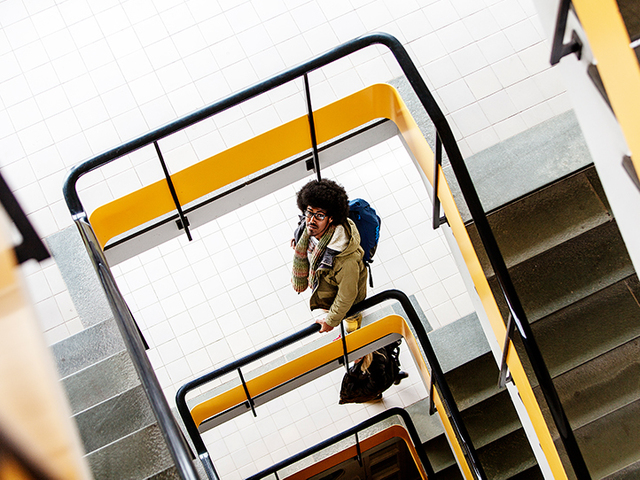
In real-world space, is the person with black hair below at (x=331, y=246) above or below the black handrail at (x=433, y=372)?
above

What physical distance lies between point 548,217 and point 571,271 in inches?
13.4

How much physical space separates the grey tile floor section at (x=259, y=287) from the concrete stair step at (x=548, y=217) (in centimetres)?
225


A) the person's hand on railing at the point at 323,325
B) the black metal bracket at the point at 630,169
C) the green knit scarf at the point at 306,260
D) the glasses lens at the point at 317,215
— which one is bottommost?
the person's hand on railing at the point at 323,325

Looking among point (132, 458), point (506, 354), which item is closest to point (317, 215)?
point (506, 354)

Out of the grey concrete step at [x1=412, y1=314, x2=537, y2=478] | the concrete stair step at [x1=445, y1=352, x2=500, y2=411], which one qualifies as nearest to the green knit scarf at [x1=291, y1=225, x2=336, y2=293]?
the grey concrete step at [x1=412, y1=314, x2=537, y2=478]

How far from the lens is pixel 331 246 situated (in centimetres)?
308

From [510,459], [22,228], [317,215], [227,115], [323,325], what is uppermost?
[227,115]

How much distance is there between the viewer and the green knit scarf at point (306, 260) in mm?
3084

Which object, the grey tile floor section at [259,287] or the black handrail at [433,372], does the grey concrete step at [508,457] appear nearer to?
the black handrail at [433,372]

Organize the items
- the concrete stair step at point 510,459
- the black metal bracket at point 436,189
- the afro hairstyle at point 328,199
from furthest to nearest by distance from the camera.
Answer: the concrete stair step at point 510,459 < the afro hairstyle at point 328,199 < the black metal bracket at point 436,189

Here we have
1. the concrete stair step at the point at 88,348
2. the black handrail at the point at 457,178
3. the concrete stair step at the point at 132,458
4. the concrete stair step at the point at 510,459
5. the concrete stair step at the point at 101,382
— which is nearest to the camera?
the concrete stair step at the point at 132,458

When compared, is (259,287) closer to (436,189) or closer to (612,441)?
(436,189)

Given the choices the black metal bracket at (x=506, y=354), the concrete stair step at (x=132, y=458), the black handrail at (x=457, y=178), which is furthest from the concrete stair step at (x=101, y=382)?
the black metal bracket at (x=506, y=354)

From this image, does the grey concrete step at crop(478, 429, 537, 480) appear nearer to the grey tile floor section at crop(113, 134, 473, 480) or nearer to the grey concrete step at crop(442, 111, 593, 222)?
the grey tile floor section at crop(113, 134, 473, 480)
